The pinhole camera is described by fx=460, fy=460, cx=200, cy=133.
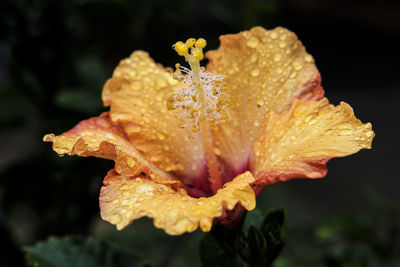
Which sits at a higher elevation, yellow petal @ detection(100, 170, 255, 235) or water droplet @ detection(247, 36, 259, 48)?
water droplet @ detection(247, 36, 259, 48)

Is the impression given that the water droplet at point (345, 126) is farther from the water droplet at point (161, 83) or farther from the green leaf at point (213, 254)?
the water droplet at point (161, 83)

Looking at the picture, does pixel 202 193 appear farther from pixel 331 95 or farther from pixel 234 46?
pixel 331 95

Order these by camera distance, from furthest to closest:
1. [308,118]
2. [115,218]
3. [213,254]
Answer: [213,254] < [308,118] < [115,218]

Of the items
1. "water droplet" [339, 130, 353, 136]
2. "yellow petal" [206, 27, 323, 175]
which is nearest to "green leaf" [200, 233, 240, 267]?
"yellow petal" [206, 27, 323, 175]

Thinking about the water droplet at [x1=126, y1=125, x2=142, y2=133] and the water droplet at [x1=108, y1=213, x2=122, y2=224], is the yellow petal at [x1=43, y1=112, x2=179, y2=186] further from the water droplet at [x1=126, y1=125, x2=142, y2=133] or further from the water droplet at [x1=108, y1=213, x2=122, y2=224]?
the water droplet at [x1=108, y1=213, x2=122, y2=224]

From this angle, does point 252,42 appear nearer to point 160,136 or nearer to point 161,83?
point 161,83

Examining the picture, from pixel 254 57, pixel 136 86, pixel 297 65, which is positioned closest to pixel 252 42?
pixel 254 57
